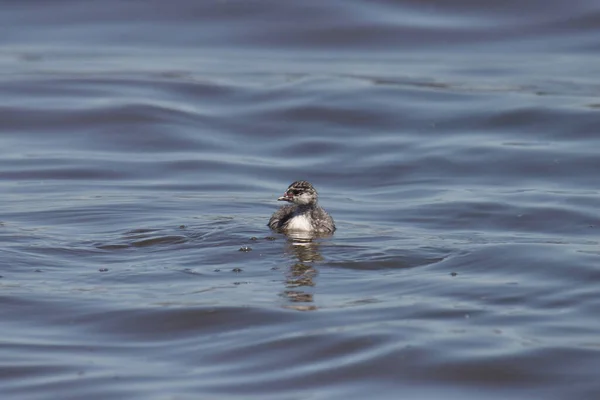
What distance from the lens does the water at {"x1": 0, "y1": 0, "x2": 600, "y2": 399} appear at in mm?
8430

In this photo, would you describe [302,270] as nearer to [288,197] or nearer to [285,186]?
[288,197]

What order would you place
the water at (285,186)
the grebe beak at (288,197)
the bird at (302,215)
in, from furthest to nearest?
1. the grebe beak at (288,197)
2. the bird at (302,215)
3. the water at (285,186)

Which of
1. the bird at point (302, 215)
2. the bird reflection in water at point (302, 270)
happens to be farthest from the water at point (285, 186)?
the bird at point (302, 215)

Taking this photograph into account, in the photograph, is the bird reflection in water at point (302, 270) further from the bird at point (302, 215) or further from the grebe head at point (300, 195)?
the grebe head at point (300, 195)

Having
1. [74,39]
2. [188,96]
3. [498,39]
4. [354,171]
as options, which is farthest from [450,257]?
[74,39]

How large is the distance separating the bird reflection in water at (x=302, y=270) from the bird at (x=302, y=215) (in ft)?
0.30

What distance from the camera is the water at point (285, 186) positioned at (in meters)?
8.43

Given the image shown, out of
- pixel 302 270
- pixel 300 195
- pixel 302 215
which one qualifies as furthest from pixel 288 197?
pixel 302 270

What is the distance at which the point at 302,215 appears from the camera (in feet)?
41.4

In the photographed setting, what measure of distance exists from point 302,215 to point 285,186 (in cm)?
248

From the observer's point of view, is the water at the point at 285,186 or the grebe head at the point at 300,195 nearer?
the water at the point at 285,186

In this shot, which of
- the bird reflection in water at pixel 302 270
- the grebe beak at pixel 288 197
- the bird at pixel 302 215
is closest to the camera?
the bird reflection in water at pixel 302 270

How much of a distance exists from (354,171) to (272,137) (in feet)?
7.34

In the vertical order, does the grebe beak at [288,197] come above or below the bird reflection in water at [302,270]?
above
